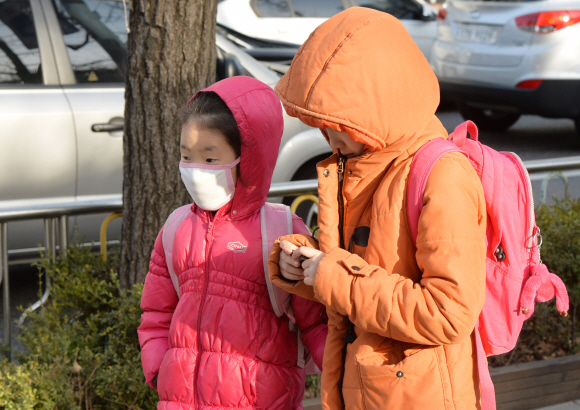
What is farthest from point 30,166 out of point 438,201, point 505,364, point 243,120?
point 438,201

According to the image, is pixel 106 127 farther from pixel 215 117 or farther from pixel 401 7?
pixel 401 7

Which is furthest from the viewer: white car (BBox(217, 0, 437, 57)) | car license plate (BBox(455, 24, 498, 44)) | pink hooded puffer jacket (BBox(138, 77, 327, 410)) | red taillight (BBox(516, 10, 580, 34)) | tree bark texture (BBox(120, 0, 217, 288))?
white car (BBox(217, 0, 437, 57))

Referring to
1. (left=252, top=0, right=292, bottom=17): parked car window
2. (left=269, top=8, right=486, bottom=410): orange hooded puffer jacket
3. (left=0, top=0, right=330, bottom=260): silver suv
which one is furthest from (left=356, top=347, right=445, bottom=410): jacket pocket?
(left=252, top=0, right=292, bottom=17): parked car window

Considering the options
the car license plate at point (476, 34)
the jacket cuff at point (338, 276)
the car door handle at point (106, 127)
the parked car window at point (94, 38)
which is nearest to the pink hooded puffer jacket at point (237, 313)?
the jacket cuff at point (338, 276)

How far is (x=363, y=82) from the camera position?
148 cm

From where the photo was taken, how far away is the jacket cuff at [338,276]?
1.49 m

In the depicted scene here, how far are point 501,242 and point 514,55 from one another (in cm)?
716

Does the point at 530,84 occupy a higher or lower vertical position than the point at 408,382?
lower

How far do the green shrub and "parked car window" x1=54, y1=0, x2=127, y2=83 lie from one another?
1.43 m

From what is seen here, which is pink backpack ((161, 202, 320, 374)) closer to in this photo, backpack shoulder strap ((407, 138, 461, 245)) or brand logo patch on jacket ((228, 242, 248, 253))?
brand logo patch on jacket ((228, 242, 248, 253))

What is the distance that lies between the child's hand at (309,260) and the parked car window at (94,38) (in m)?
3.28

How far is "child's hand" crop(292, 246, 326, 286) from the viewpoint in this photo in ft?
5.13

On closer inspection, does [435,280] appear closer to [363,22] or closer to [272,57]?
[363,22]

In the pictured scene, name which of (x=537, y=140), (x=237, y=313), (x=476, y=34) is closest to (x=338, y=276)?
(x=237, y=313)
